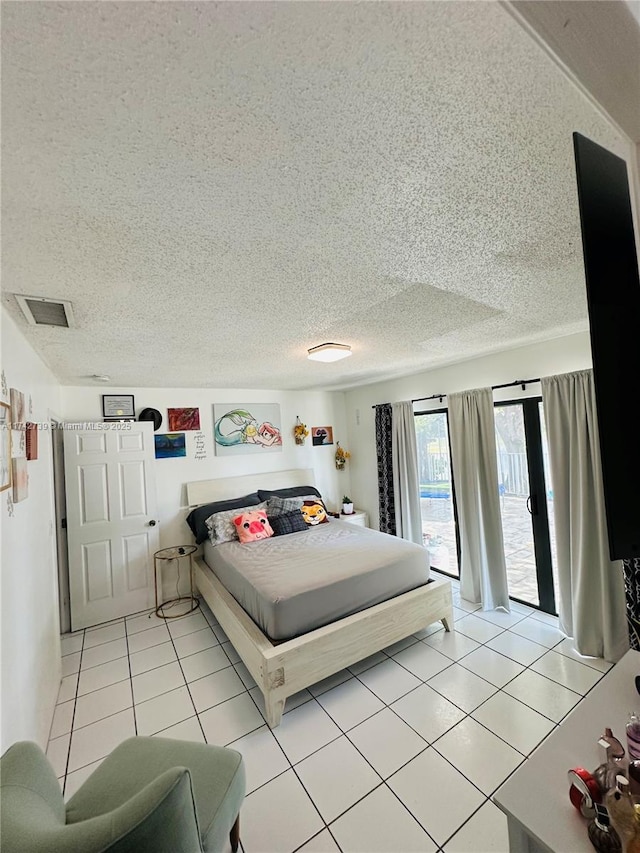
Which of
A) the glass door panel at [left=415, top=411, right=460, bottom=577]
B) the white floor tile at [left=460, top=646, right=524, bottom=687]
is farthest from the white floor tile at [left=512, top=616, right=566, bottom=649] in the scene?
the glass door panel at [left=415, top=411, right=460, bottom=577]

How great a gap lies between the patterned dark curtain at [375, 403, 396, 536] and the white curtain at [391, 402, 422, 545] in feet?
0.51

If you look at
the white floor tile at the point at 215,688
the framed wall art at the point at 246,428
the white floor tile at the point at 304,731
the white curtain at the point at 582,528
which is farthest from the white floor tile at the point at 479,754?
the framed wall art at the point at 246,428

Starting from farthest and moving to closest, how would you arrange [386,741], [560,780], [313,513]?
[313,513], [386,741], [560,780]

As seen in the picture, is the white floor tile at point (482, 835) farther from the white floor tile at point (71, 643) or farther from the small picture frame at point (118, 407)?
the small picture frame at point (118, 407)

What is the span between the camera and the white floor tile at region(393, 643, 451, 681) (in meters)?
2.39

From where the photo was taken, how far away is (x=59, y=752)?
1911 mm

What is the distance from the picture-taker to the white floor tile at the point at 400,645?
264 cm

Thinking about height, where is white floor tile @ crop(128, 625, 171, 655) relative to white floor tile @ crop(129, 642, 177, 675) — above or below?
above

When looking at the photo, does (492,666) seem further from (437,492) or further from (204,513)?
(204,513)

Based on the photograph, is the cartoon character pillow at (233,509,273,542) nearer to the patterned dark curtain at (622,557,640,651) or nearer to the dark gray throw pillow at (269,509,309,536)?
the dark gray throw pillow at (269,509,309,536)

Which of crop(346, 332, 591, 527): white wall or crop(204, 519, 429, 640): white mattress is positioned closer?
crop(204, 519, 429, 640): white mattress

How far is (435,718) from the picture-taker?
1996mm

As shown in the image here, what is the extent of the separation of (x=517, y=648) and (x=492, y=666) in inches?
13.2

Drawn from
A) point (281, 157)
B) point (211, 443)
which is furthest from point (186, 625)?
point (281, 157)
